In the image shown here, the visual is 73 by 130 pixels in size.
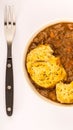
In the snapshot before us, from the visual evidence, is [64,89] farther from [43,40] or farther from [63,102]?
[43,40]

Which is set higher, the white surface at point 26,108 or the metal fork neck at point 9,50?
the metal fork neck at point 9,50

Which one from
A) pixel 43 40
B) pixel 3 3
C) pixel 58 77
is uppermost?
pixel 3 3

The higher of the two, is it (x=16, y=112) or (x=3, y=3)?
(x=3, y=3)

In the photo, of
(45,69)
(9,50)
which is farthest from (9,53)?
(45,69)

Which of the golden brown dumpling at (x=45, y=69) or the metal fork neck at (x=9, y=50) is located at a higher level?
the metal fork neck at (x=9, y=50)

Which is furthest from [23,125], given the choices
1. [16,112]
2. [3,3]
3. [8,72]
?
[3,3]

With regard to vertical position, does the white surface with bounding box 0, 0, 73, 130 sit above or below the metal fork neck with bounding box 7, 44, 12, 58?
below

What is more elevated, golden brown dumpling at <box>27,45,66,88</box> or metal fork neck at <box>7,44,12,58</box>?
metal fork neck at <box>7,44,12,58</box>

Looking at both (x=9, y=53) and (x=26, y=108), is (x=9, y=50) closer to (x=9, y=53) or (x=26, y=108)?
(x=9, y=53)
